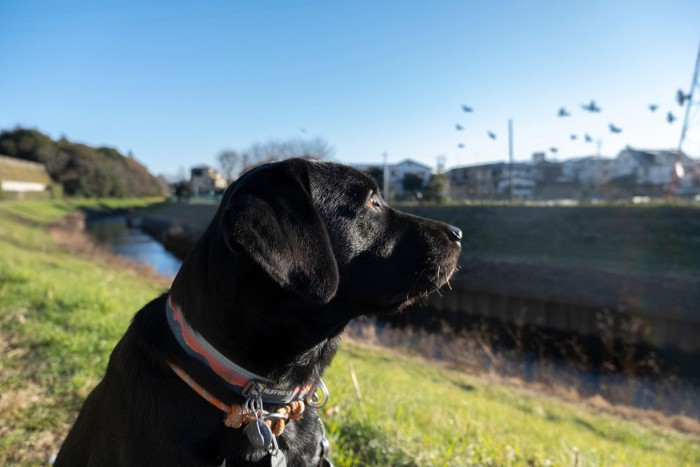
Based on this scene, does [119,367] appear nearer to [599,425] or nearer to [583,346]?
[599,425]

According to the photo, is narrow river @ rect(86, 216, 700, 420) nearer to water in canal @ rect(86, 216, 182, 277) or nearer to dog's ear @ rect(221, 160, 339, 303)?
dog's ear @ rect(221, 160, 339, 303)

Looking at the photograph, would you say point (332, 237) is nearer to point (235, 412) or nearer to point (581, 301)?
point (235, 412)

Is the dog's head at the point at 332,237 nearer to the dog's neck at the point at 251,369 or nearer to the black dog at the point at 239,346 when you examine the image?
the black dog at the point at 239,346

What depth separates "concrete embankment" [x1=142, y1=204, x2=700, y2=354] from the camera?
14.5m

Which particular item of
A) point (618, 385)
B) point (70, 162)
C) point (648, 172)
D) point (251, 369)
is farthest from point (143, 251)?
point (70, 162)

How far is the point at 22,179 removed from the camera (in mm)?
55375

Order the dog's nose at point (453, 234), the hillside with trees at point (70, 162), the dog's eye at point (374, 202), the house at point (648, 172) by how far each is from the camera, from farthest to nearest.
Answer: the hillside with trees at point (70, 162) < the house at point (648, 172) < the dog's nose at point (453, 234) < the dog's eye at point (374, 202)

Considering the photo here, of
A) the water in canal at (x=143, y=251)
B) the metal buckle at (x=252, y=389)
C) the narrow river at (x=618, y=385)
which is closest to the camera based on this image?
the metal buckle at (x=252, y=389)

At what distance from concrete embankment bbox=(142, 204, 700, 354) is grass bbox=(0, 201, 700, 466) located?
657 centimetres

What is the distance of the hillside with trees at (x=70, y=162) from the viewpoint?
67.1 metres

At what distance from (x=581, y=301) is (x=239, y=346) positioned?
16.9m

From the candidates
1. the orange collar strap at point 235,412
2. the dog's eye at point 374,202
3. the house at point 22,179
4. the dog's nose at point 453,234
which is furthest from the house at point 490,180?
the house at point 22,179

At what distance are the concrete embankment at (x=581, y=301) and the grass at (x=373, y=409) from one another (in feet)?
21.5

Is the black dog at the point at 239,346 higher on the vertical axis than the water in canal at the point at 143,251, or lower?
higher
